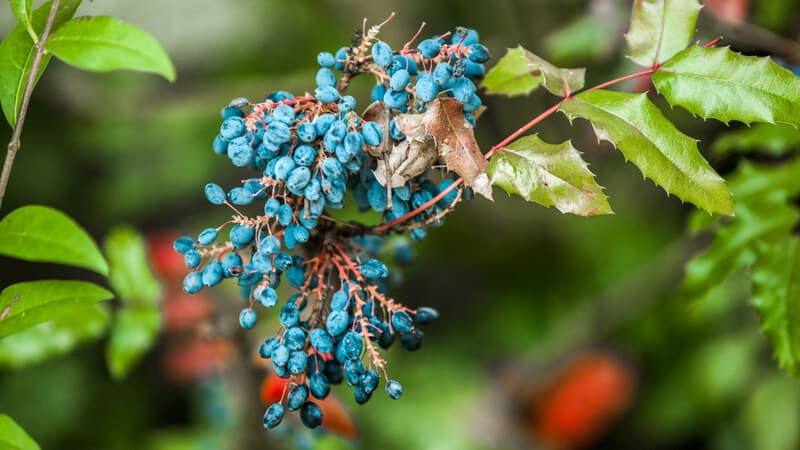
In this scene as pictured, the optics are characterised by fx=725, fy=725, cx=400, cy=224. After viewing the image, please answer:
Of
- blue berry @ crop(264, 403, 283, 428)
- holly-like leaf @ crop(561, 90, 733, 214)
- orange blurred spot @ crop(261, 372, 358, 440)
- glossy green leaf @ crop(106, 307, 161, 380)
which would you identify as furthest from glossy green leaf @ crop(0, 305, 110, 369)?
holly-like leaf @ crop(561, 90, 733, 214)

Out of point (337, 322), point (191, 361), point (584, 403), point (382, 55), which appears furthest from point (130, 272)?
point (584, 403)

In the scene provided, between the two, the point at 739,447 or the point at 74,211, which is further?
the point at 74,211

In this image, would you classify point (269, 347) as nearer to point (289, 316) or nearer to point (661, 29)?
point (289, 316)

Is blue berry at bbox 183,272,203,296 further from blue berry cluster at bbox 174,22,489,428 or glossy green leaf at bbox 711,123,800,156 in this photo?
glossy green leaf at bbox 711,123,800,156

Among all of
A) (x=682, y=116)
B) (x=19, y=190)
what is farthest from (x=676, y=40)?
(x=19, y=190)

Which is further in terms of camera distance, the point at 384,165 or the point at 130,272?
the point at 130,272

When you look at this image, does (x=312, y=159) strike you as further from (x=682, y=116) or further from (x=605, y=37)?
(x=682, y=116)

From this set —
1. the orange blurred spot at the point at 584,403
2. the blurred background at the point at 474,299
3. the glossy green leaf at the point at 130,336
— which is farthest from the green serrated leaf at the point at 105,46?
the orange blurred spot at the point at 584,403
